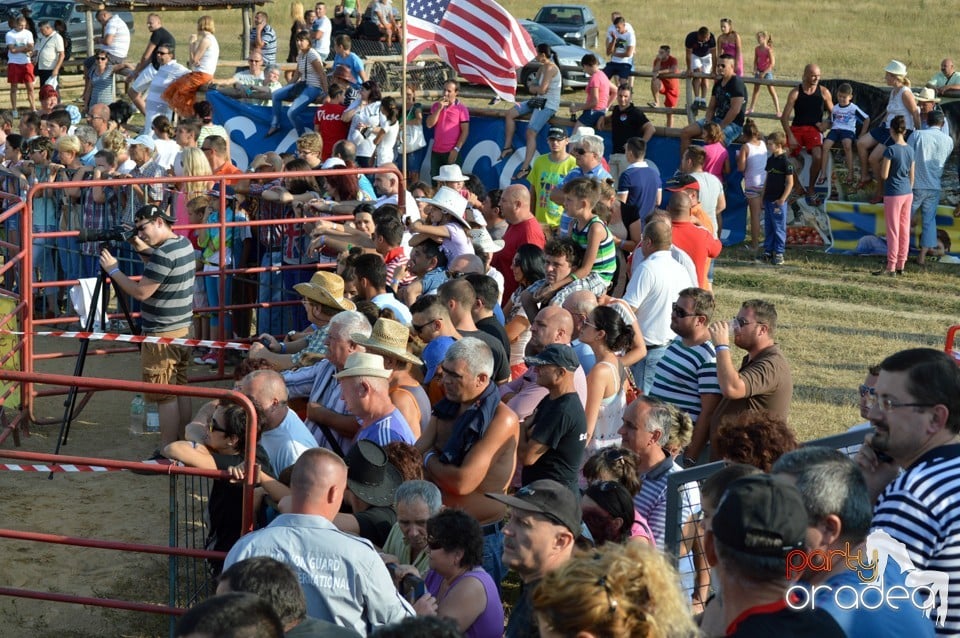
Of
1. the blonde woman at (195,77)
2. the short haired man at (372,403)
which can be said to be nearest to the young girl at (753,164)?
the blonde woman at (195,77)

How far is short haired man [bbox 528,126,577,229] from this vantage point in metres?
13.7

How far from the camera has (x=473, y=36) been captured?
42.7 ft

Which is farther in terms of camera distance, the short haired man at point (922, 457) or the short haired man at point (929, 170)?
the short haired man at point (929, 170)

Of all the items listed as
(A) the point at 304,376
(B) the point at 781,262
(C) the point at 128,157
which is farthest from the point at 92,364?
(B) the point at 781,262

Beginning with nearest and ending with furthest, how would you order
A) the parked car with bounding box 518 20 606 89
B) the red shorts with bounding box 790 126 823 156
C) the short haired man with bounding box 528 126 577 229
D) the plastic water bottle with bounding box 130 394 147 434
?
the plastic water bottle with bounding box 130 394 147 434, the short haired man with bounding box 528 126 577 229, the red shorts with bounding box 790 126 823 156, the parked car with bounding box 518 20 606 89

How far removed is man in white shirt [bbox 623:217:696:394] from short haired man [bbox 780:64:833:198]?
8.34 m

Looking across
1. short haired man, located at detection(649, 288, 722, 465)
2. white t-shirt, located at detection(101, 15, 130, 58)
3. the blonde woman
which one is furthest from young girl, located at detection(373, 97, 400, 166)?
short haired man, located at detection(649, 288, 722, 465)

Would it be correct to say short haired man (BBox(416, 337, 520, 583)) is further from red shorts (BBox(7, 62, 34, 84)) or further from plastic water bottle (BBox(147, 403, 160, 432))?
red shorts (BBox(7, 62, 34, 84))

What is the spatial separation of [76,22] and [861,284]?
22953 mm

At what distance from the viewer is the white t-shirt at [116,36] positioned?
963 inches

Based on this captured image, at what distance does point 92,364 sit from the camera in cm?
1170

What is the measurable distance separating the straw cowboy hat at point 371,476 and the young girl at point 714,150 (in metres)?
10.2

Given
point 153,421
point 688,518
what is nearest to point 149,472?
point 688,518

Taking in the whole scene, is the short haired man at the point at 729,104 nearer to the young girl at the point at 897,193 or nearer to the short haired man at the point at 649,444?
the young girl at the point at 897,193
